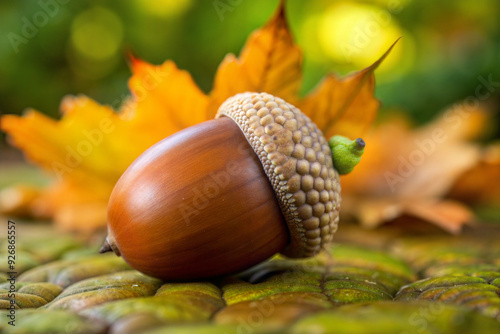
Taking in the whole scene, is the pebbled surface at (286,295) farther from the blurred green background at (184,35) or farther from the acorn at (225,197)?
the blurred green background at (184,35)

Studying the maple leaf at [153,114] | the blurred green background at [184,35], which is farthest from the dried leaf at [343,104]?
the blurred green background at [184,35]

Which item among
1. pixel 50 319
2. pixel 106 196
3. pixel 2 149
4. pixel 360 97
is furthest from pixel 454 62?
pixel 2 149

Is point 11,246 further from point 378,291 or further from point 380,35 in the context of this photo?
point 380,35

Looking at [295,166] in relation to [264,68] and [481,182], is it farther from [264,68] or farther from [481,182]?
[481,182]

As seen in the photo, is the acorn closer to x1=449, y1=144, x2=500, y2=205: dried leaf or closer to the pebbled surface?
the pebbled surface

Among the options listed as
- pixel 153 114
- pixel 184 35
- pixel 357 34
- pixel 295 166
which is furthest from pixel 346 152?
pixel 184 35

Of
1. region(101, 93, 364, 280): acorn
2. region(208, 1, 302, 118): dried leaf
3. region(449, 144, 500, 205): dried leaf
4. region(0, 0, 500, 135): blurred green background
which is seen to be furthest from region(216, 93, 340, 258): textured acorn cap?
region(0, 0, 500, 135): blurred green background
